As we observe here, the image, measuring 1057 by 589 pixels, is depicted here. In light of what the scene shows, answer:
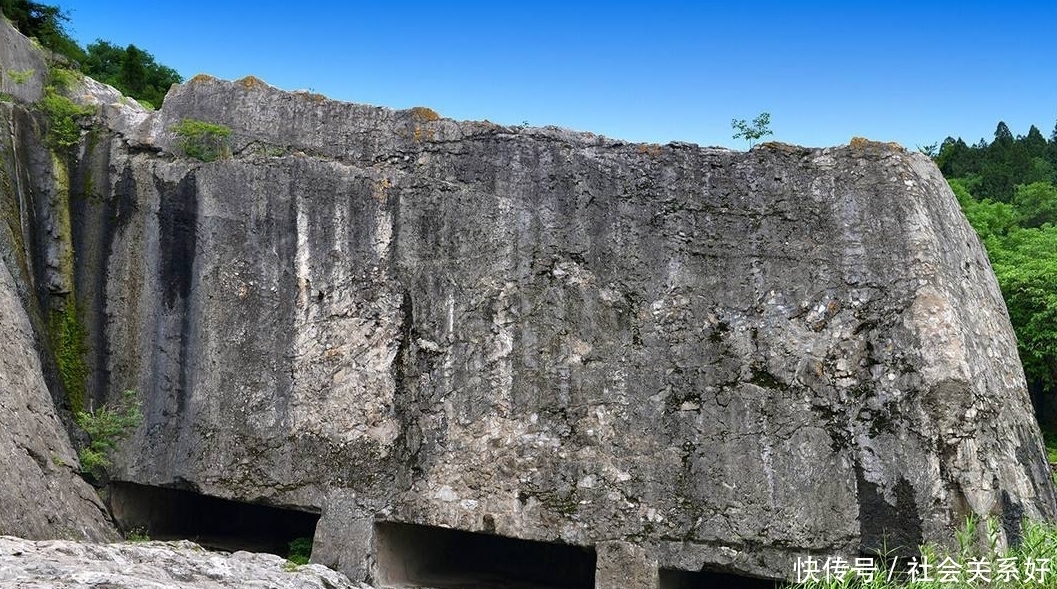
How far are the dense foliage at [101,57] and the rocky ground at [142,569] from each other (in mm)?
6016

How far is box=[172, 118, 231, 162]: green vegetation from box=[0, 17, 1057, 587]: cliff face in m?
0.09

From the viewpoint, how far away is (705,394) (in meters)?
6.86

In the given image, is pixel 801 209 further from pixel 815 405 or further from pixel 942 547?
pixel 942 547

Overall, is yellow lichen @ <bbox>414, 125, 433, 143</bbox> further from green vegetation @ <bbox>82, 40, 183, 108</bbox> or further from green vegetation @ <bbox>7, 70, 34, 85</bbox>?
green vegetation @ <bbox>82, 40, 183, 108</bbox>

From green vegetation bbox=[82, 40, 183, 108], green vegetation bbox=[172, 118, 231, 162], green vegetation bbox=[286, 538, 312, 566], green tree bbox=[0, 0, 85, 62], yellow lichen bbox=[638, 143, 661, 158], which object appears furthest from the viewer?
green vegetation bbox=[82, 40, 183, 108]

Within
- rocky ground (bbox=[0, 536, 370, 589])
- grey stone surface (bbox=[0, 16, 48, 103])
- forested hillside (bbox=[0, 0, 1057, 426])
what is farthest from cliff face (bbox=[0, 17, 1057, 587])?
forested hillside (bbox=[0, 0, 1057, 426])

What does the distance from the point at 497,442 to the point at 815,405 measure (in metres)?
2.34

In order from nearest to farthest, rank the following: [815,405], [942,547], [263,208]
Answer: [942,547] < [815,405] < [263,208]

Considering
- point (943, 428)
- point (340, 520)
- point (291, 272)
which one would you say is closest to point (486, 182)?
point (291, 272)

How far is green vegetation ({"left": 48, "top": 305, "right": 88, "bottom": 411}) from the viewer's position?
771 centimetres

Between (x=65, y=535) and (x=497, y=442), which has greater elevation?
(x=497, y=442)

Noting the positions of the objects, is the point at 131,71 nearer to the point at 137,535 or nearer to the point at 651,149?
the point at 137,535

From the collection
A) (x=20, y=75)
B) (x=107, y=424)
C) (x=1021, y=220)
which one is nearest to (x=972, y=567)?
(x=107, y=424)

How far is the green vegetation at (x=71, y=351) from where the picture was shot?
771cm
